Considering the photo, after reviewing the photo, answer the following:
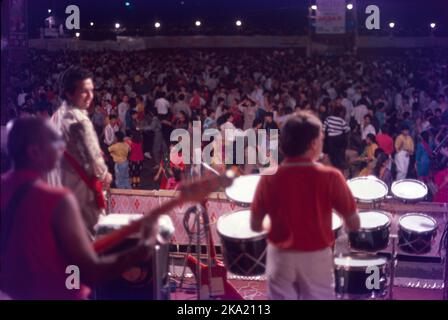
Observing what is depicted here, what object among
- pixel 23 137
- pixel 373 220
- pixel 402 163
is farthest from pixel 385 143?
pixel 23 137

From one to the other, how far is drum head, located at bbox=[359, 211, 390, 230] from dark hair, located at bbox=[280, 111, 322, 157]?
1575mm

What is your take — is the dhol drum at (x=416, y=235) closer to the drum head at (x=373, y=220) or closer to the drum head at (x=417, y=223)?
the drum head at (x=417, y=223)

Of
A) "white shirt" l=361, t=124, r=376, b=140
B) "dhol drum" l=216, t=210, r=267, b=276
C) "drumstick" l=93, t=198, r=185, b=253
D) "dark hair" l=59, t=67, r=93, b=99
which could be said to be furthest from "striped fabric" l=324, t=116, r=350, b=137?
"drumstick" l=93, t=198, r=185, b=253

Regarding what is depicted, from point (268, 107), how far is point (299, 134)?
7979mm

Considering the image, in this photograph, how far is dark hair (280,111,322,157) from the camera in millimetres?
3252

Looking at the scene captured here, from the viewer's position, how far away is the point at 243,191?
460 centimetres

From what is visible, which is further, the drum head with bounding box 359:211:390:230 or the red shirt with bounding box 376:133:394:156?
the red shirt with bounding box 376:133:394:156

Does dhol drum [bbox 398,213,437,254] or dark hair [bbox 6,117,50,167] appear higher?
dark hair [bbox 6,117,50,167]

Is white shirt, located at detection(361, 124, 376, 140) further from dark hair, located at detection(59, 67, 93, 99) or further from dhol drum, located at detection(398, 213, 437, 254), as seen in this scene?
dark hair, located at detection(59, 67, 93, 99)

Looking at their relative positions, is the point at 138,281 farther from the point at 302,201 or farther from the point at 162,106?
the point at 162,106

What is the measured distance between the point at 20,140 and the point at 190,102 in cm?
961

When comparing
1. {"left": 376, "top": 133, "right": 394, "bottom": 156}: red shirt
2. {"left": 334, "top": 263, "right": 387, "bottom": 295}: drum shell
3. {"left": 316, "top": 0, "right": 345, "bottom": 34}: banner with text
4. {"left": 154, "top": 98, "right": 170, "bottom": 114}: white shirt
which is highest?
{"left": 316, "top": 0, "right": 345, "bottom": 34}: banner with text

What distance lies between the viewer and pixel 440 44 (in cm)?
2134

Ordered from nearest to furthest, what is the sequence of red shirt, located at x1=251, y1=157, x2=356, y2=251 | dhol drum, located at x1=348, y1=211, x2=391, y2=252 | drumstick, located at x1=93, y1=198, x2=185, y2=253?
1. drumstick, located at x1=93, y1=198, x2=185, y2=253
2. red shirt, located at x1=251, y1=157, x2=356, y2=251
3. dhol drum, located at x1=348, y1=211, x2=391, y2=252
